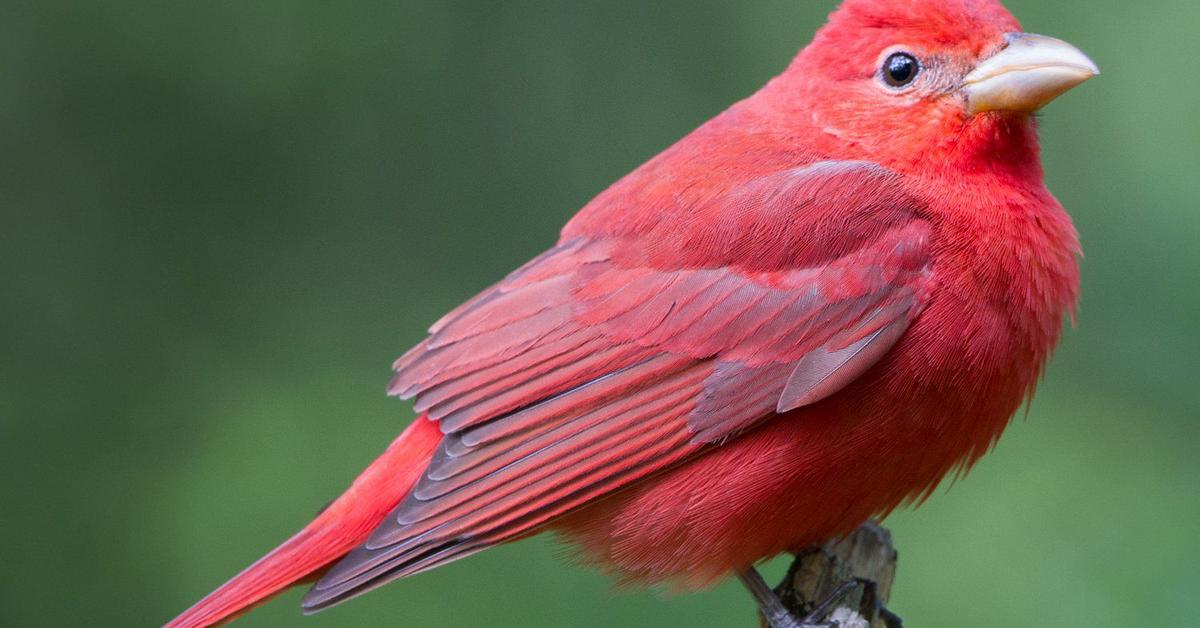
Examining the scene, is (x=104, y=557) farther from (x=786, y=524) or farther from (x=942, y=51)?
(x=942, y=51)

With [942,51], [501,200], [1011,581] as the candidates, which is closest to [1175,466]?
[1011,581]

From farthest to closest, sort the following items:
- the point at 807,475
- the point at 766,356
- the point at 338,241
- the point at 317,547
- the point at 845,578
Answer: the point at 338,241 → the point at 845,578 → the point at 317,547 → the point at 766,356 → the point at 807,475

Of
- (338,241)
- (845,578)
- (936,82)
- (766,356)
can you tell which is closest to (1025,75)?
(936,82)

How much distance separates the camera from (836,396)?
363 centimetres

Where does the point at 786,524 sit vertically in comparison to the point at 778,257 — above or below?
below

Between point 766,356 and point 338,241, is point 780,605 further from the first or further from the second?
point 338,241

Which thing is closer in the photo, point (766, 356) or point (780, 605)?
point (766, 356)

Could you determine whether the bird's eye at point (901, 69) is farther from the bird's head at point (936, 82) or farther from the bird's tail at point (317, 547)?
the bird's tail at point (317, 547)

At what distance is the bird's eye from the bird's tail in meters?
1.45

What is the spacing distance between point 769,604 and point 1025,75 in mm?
1425

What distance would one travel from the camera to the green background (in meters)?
5.40

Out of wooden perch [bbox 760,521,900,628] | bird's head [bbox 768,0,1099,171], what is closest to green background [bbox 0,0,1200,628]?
wooden perch [bbox 760,521,900,628]

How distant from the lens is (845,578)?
3.96m

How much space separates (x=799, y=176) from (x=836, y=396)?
23.1 inches
